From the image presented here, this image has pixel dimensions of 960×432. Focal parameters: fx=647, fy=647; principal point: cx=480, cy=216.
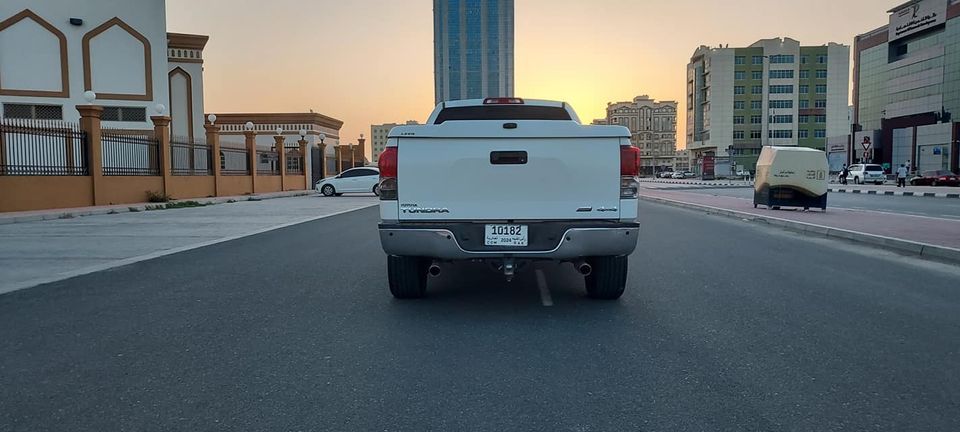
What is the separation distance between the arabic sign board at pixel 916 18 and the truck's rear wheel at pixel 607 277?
75750 millimetres

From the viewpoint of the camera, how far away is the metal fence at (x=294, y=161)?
39641mm

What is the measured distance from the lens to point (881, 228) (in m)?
12.9

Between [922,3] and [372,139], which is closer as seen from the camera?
[922,3]

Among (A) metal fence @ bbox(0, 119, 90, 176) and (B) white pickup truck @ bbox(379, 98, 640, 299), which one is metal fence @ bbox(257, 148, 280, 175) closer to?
(A) metal fence @ bbox(0, 119, 90, 176)

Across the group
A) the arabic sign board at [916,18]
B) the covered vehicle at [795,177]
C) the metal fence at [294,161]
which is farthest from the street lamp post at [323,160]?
the arabic sign board at [916,18]

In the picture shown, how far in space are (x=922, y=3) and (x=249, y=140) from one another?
69.3m

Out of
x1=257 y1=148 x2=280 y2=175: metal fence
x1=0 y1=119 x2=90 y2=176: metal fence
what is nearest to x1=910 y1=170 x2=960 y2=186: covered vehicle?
x1=257 y1=148 x2=280 y2=175: metal fence

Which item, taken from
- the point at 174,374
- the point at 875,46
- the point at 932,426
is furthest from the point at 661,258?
the point at 875,46

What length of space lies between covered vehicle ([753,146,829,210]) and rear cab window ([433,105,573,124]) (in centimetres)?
1234

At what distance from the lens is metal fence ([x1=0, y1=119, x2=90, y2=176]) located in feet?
58.0

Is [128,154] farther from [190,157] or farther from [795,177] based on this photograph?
[795,177]

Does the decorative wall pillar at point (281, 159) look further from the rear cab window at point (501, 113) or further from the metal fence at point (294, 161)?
the rear cab window at point (501, 113)

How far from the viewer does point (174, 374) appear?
4.04m

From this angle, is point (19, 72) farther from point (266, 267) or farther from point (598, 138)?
point (598, 138)
